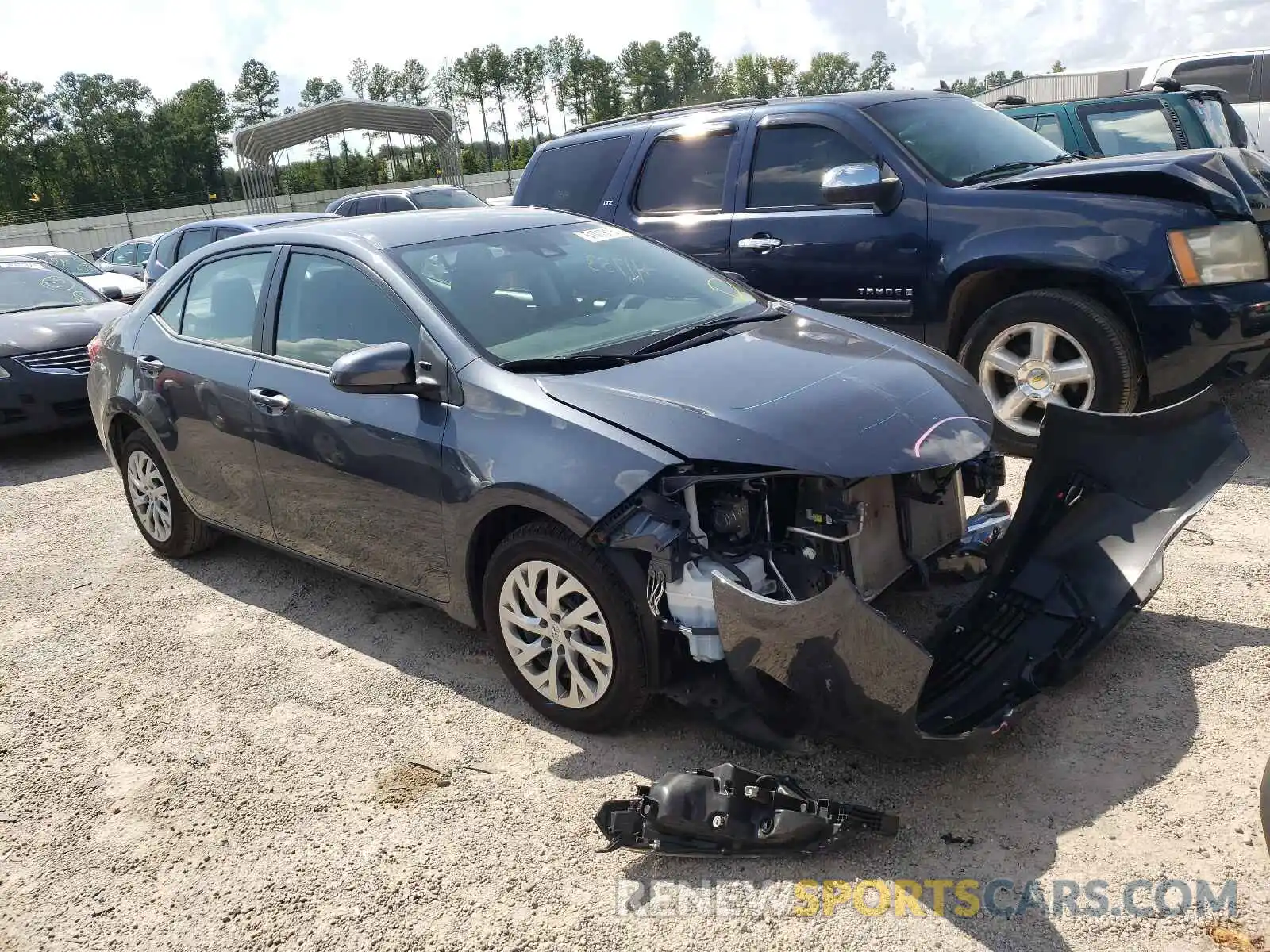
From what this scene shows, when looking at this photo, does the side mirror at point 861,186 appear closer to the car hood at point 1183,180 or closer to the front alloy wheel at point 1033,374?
the car hood at point 1183,180

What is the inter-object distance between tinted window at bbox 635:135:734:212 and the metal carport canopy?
27.0 m

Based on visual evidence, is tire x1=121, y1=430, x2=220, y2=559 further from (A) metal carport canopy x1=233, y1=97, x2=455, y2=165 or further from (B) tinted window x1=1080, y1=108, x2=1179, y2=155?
(A) metal carport canopy x1=233, y1=97, x2=455, y2=165

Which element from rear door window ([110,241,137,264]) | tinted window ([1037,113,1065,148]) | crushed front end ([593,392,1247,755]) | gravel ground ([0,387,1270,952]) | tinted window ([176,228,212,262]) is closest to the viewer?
gravel ground ([0,387,1270,952])

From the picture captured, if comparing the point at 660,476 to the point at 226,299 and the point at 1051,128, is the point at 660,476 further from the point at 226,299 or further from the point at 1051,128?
the point at 1051,128

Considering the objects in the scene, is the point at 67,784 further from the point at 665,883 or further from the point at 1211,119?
the point at 1211,119

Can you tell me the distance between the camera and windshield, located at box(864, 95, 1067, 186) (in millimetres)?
5922

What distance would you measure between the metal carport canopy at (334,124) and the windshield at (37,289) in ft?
77.5

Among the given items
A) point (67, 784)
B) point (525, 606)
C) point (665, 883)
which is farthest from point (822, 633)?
point (67, 784)

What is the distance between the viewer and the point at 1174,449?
3.64m

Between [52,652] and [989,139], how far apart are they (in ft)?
18.9

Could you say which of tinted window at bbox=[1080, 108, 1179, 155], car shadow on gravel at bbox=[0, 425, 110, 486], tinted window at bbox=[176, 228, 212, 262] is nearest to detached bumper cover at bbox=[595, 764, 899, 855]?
car shadow on gravel at bbox=[0, 425, 110, 486]

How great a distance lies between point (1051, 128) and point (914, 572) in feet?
25.9

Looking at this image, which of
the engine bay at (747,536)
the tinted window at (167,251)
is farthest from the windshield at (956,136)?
the tinted window at (167,251)

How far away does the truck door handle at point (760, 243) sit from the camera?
6.23 m
